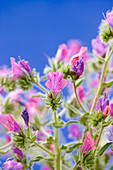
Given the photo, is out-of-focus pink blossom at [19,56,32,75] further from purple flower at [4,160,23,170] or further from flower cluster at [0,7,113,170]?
purple flower at [4,160,23,170]

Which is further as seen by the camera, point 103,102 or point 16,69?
point 16,69

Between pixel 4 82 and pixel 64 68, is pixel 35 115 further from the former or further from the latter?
pixel 64 68

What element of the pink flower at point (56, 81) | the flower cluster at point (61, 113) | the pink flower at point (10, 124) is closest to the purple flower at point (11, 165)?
the flower cluster at point (61, 113)

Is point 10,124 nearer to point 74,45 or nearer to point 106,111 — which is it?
point 106,111

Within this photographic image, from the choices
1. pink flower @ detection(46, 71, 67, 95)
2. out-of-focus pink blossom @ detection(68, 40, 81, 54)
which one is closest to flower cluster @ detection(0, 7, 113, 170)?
pink flower @ detection(46, 71, 67, 95)

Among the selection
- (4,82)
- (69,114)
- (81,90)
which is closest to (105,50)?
(81,90)

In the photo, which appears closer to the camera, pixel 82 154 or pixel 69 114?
pixel 82 154

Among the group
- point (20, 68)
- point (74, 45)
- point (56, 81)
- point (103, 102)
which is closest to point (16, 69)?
point (20, 68)

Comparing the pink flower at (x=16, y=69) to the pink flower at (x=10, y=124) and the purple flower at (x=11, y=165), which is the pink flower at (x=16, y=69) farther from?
the purple flower at (x=11, y=165)
